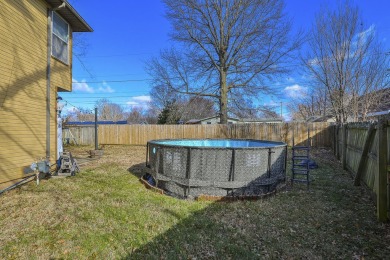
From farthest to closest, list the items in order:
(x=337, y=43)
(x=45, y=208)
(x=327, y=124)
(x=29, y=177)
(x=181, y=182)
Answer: (x=327, y=124)
(x=337, y=43)
(x=29, y=177)
(x=181, y=182)
(x=45, y=208)

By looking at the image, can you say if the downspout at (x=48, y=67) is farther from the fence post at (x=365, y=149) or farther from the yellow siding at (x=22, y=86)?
the fence post at (x=365, y=149)

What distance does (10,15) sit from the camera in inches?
255

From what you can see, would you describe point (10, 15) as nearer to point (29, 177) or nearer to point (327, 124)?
point (29, 177)

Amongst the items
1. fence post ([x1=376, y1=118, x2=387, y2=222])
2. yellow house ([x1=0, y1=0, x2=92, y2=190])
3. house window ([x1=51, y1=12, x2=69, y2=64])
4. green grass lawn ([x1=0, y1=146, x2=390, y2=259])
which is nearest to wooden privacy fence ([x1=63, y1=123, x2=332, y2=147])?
yellow house ([x1=0, y1=0, x2=92, y2=190])

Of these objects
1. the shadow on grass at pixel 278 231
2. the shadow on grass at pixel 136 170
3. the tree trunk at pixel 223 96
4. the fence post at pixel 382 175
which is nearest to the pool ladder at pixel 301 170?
the shadow on grass at pixel 278 231

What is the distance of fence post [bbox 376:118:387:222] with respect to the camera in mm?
4336

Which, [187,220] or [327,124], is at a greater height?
[327,124]

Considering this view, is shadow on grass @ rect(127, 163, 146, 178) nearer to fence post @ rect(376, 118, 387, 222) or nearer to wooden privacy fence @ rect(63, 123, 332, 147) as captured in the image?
fence post @ rect(376, 118, 387, 222)

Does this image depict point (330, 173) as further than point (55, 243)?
Yes

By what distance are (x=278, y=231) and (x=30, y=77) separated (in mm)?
7490

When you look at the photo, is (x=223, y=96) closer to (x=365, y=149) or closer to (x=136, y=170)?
(x=136, y=170)

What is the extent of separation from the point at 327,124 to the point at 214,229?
1596cm

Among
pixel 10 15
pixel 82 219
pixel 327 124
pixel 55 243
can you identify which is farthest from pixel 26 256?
pixel 327 124

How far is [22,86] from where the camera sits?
276 inches
